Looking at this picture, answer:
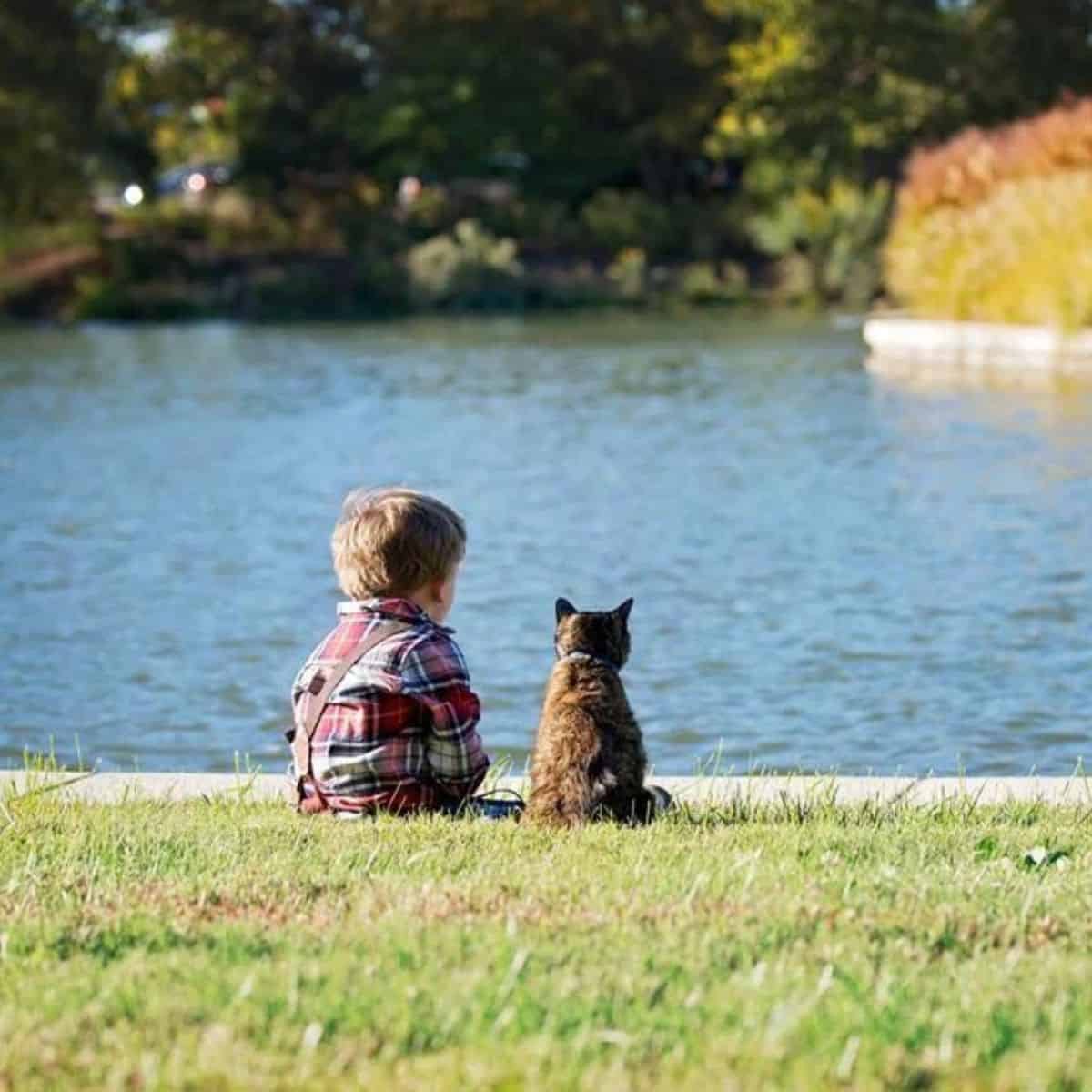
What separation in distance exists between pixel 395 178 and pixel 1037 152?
25.7 meters

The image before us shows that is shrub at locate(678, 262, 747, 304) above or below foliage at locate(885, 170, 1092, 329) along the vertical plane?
below

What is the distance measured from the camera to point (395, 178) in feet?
174

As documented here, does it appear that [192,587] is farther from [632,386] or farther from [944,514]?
[632,386]

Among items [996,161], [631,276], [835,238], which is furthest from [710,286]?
[996,161]

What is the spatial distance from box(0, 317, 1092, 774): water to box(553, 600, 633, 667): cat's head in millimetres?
2852

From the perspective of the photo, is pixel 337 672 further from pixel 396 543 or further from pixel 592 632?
pixel 592 632

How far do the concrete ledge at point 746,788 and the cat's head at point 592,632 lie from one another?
0.84m

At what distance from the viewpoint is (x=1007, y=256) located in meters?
27.3

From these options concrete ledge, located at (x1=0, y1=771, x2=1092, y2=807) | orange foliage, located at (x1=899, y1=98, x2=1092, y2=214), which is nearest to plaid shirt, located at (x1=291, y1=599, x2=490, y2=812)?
concrete ledge, located at (x1=0, y1=771, x2=1092, y2=807)

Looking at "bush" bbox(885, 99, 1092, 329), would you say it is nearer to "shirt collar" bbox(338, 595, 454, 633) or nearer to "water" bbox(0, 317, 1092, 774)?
"water" bbox(0, 317, 1092, 774)

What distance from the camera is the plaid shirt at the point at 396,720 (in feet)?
20.9

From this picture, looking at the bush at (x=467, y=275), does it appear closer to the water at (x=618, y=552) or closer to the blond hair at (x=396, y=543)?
the water at (x=618, y=552)

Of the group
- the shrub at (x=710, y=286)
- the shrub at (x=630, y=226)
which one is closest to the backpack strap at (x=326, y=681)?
the shrub at (x=710, y=286)

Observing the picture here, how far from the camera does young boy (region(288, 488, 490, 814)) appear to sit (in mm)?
6375
